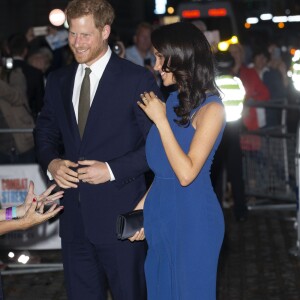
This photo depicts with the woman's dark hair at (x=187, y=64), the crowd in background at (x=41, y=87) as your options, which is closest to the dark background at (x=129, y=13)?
the crowd in background at (x=41, y=87)

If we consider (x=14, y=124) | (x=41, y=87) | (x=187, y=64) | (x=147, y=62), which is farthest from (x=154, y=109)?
(x=147, y=62)

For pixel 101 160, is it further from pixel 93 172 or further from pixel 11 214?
pixel 11 214

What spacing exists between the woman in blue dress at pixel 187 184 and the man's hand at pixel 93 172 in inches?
21.5

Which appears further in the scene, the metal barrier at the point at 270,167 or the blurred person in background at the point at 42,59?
the blurred person in background at the point at 42,59

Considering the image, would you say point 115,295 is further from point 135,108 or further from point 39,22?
point 39,22

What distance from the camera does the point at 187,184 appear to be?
5.50 metres

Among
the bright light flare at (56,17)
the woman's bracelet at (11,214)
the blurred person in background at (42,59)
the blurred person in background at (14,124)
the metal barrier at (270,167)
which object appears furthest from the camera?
the bright light flare at (56,17)

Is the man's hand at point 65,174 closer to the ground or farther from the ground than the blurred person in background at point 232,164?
farther from the ground

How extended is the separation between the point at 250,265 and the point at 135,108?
437cm

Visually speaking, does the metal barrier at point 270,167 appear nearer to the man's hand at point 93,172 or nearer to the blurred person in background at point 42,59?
the blurred person in background at point 42,59

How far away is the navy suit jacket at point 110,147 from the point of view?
6.32m

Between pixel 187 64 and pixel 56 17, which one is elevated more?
pixel 56 17

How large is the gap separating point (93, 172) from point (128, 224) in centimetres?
44

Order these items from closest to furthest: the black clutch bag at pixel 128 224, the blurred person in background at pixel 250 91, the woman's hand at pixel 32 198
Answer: the woman's hand at pixel 32 198
the black clutch bag at pixel 128 224
the blurred person in background at pixel 250 91
